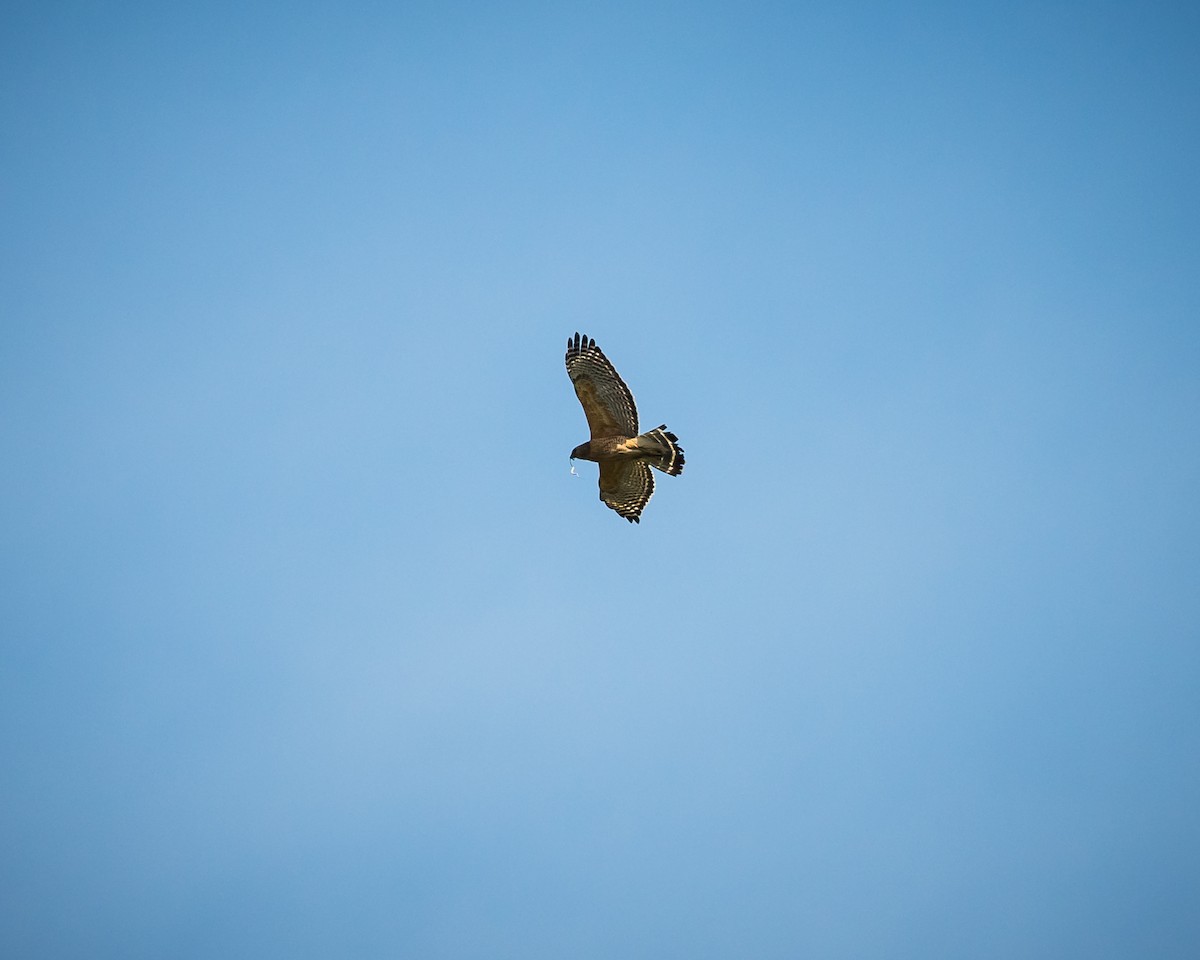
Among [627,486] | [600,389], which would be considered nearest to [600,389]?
[600,389]

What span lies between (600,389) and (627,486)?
1.95 m

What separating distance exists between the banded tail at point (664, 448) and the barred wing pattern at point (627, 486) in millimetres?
698

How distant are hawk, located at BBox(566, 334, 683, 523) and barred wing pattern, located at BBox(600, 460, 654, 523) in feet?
0.48

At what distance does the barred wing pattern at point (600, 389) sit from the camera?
52.9 ft

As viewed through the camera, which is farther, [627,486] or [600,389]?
[627,486]

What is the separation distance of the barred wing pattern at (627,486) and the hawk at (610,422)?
147mm

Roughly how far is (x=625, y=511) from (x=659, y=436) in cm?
201

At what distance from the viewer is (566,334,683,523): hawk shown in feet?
52.6

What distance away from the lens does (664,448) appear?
15992 mm

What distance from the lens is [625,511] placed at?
17.5 metres

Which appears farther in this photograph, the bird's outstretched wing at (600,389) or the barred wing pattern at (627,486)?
the barred wing pattern at (627,486)

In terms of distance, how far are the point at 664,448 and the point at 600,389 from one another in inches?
55.1

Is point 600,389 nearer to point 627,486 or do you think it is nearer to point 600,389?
point 600,389

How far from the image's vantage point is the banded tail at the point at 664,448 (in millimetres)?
15977
